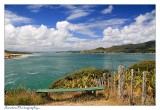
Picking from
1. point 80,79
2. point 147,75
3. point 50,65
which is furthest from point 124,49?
point 50,65

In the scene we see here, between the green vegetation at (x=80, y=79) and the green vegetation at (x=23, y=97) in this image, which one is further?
the green vegetation at (x=80, y=79)

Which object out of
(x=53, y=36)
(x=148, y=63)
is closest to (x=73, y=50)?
(x=53, y=36)

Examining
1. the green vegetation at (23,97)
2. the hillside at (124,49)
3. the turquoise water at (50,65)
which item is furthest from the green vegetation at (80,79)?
the green vegetation at (23,97)

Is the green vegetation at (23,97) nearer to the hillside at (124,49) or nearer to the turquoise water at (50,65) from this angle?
the turquoise water at (50,65)

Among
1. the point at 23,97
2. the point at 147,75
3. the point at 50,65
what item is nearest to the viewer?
the point at 23,97

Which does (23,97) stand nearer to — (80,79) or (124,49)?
(80,79)

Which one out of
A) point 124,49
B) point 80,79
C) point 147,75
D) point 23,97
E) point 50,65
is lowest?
point 23,97

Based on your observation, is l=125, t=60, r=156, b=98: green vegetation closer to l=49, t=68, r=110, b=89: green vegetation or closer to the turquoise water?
the turquoise water
